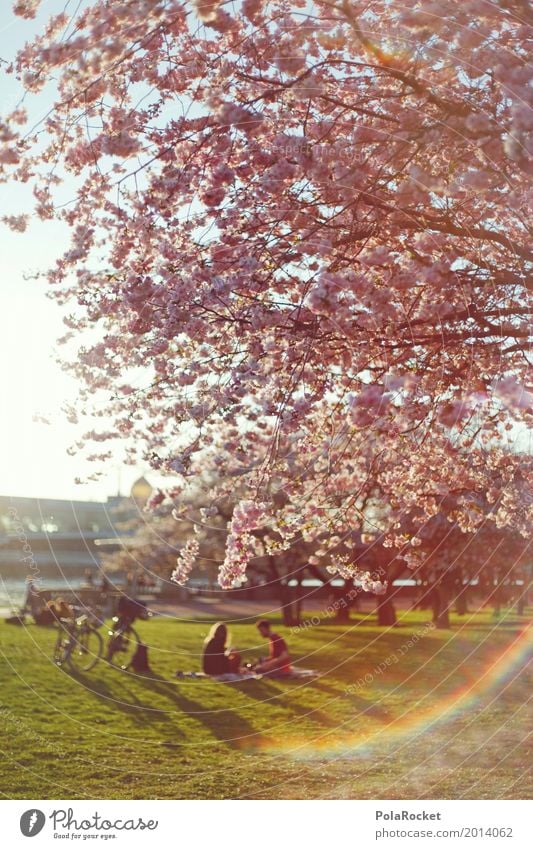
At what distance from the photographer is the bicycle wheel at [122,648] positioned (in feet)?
71.4

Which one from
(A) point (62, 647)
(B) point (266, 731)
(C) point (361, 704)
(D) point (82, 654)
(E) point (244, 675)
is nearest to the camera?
(B) point (266, 731)

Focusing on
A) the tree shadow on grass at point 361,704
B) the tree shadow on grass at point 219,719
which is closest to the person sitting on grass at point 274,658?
the tree shadow on grass at point 361,704

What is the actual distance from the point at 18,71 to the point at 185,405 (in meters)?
3.91

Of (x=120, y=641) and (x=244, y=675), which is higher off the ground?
(x=120, y=641)

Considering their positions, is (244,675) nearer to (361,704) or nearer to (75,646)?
(361,704)

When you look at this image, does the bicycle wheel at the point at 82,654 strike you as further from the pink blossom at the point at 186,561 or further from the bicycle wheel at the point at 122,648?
the pink blossom at the point at 186,561

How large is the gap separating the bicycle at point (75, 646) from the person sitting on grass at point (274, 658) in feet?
11.2

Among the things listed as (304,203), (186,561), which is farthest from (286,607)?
(304,203)

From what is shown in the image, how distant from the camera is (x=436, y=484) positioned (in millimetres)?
13039

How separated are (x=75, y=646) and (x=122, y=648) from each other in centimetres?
117

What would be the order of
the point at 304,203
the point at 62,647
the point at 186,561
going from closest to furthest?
the point at 304,203 → the point at 186,561 → the point at 62,647

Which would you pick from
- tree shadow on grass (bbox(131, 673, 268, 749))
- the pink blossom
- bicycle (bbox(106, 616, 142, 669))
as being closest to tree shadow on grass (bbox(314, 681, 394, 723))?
tree shadow on grass (bbox(131, 673, 268, 749))

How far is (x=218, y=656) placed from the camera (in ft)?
68.8
